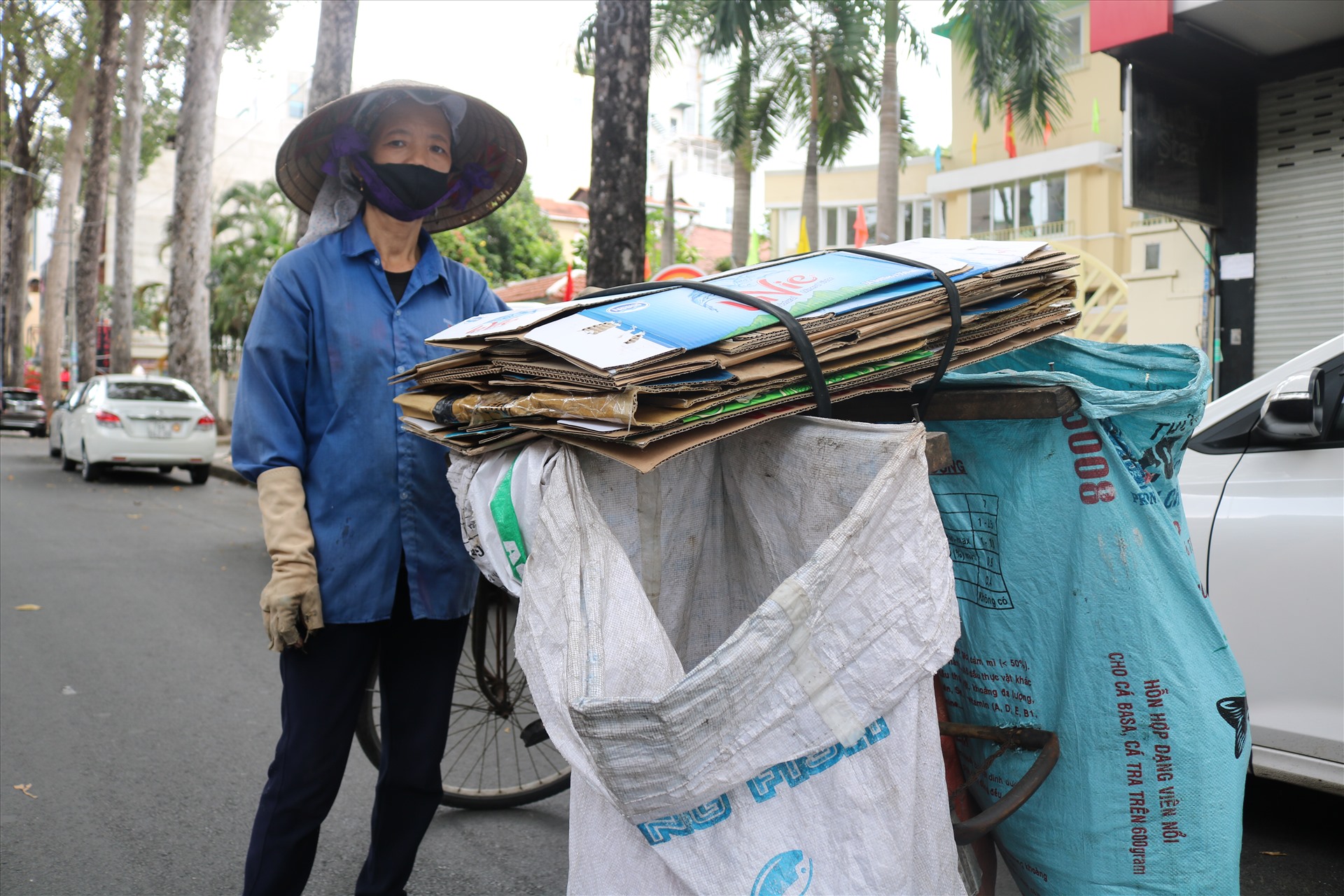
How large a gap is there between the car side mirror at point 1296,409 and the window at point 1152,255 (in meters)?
11.9

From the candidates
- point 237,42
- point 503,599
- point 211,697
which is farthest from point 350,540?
point 237,42

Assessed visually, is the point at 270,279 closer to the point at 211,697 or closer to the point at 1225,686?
the point at 1225,686

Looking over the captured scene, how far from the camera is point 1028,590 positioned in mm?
1834

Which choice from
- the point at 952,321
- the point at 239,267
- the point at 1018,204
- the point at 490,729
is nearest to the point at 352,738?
the point at 490,729

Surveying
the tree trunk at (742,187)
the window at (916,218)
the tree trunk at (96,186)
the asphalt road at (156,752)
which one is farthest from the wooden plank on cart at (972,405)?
the window at (916,218)

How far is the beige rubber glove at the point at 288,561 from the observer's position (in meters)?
2.12

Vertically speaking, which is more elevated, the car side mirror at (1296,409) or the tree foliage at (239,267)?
the tree foliage at (239,267)

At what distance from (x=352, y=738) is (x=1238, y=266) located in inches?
326

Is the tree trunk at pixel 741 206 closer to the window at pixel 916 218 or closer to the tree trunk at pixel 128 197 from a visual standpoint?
the tree trunk at pixel 128 197

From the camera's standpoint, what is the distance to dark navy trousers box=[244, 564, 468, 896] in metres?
2.24

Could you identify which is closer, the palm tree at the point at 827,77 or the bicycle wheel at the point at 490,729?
the bicycle wheel at the point at 490,729

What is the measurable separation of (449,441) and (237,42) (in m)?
28.4

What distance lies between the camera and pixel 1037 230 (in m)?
25.5

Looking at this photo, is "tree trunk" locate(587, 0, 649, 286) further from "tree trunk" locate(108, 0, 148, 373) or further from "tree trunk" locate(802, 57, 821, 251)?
"tree trunk" locate(108, 0, 148, 373)
